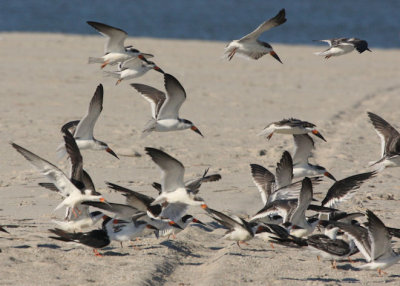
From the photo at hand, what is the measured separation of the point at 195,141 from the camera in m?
13.6

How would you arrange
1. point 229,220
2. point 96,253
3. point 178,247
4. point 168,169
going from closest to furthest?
point 96,253, point 229,220, point 168,169, point 178,247

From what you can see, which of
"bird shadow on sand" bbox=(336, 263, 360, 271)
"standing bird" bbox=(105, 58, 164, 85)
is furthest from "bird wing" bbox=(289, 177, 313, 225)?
"standing bird" bbox=(105, 58, 164, 85)

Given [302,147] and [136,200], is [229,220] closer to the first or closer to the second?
[136,200]

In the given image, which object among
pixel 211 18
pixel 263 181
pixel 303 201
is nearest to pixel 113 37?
→ pixel 263 181

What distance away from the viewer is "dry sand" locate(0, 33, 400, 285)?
25.2 ft

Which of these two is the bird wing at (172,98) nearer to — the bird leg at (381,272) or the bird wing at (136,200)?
the bird wing at (136,200)

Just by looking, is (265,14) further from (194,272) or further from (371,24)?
(194,272)

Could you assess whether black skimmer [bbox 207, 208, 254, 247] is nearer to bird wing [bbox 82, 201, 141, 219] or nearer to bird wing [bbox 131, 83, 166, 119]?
bird wing [bbox 82, 201, 141, 219]

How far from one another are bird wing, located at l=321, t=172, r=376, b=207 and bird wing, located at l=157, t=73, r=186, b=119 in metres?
2.28

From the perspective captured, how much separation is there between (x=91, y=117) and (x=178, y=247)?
2402 millimetres

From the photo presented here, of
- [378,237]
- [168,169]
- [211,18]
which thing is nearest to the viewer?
[378,237]

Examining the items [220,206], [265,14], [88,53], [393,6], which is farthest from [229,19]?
[220,206]

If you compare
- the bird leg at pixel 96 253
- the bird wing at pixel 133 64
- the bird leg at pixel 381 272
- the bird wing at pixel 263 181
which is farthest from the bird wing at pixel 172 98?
the bird leg at pixel 381 272

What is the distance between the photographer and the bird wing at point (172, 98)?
1011 cm
